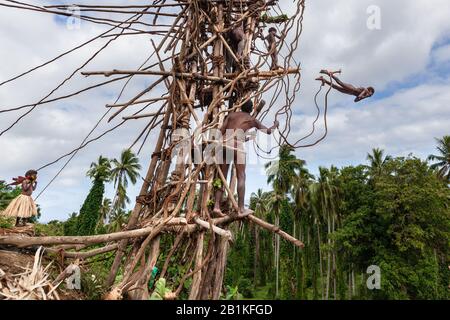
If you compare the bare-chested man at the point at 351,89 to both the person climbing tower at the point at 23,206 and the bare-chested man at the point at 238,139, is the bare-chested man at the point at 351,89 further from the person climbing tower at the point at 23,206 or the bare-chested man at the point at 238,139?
the person climbing tower at the point at 23,206

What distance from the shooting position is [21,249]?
2828 mm

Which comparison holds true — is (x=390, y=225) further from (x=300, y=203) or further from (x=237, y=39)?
(x=237, y=39)

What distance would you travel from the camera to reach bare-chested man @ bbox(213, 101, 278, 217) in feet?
12.0

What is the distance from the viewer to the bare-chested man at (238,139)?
3.65 metres

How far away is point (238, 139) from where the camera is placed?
371 centimetres

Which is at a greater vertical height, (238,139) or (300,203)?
(300,203)

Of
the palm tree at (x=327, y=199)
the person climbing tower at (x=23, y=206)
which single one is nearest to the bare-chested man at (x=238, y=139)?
the person climbing tower at (x=23, y=206)

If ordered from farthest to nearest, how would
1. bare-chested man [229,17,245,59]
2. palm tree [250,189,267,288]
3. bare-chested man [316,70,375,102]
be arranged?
palm tree [250,189,267,288], bare-chested man [229,17,245,59], bare-chested man [316,70,375,102]

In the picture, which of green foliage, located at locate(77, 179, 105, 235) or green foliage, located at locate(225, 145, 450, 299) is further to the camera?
green foliage, located at locate(77, 179, 105, 235)

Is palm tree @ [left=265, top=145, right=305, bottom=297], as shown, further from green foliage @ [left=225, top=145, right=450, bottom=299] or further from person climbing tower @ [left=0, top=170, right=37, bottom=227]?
person climbing tower @ [left=0, top=170, right=37, bottom=227]

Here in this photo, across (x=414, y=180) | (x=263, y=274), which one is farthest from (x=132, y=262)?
(x=263, y=274)

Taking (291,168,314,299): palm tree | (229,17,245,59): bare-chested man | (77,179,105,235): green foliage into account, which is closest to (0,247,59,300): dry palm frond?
(229,17,245,59): bare-chested man

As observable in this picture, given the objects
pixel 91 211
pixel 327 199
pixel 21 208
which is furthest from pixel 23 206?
Answer: pixel 327 199
